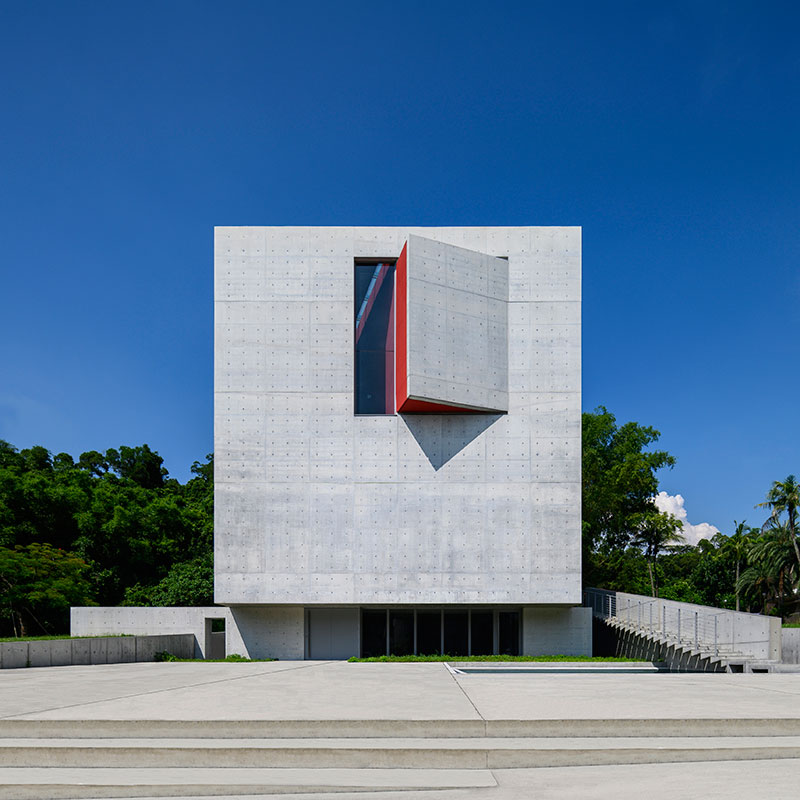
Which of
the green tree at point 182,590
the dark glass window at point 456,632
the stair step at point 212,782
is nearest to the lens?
the stair step at point 212,782

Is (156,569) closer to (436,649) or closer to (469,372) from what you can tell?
(436,649)

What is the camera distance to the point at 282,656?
2497 centimetres

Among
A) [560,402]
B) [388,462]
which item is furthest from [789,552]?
[388,462]

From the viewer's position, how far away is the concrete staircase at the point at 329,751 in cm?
724

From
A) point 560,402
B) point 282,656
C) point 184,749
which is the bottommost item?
point 282,656

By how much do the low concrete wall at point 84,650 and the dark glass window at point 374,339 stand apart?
349 inches

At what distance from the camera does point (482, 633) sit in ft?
84.4

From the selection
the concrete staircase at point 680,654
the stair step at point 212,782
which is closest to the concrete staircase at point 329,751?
the stair step at point 212,782

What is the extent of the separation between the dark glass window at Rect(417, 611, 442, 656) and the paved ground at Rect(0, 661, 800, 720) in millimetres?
9900

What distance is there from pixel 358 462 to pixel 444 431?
272 centimetres

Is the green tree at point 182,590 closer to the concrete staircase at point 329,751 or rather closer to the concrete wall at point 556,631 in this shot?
the concrete wall at point 556,631

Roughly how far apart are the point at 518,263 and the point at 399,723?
706 inches

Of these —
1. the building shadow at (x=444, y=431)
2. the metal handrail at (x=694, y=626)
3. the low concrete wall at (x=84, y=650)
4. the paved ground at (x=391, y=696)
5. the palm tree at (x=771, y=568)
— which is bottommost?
the palm tree at (x=771, y=568)

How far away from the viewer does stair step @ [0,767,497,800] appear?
23.5 ft
